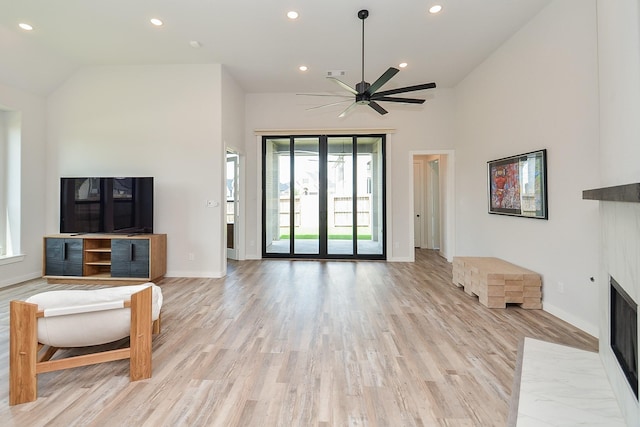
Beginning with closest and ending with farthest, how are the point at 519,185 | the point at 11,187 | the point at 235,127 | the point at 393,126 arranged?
1. the point at 519,185
2. the point at 11,187
3. the point at 235,127
4. the point at 393,126

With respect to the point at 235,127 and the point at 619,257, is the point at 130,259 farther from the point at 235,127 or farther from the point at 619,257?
the point at 619,257

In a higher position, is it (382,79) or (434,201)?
(382,79)

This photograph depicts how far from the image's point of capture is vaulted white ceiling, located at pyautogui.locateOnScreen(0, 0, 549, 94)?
3545 millimetres

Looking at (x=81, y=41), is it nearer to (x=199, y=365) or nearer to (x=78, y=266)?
(x=78, y=266)

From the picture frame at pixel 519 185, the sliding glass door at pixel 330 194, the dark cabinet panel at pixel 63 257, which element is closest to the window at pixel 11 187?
A: the dark cabinet panel at pixel 63 257

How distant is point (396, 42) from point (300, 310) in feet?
13.4

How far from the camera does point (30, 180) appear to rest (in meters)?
4.95

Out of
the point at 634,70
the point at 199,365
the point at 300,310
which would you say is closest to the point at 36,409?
the point at 199,365

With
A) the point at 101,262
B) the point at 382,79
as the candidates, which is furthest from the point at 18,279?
the point at 382,79

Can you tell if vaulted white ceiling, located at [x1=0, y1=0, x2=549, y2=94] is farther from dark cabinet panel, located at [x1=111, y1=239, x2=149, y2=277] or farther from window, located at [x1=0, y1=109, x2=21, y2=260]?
dark cabinet panel, located at [x1=111, y1=239, x2=149, y2=277]

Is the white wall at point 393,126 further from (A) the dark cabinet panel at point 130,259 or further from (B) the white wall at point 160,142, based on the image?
(A) the dark cabinet panel at point 130,259

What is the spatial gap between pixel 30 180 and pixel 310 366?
581 cm

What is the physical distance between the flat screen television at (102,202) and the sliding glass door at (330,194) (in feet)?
8.34

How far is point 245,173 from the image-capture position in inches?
257
